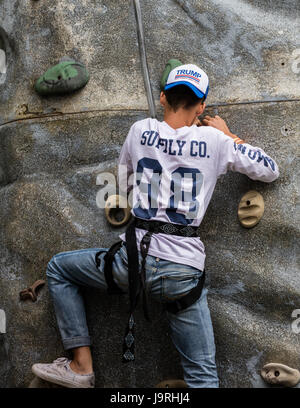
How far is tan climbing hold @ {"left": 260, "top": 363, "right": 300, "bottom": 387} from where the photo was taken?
363cm

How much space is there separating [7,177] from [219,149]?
5.20ft

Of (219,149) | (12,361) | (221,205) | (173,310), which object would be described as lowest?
(12,361)

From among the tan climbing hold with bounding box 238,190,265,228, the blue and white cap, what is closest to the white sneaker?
the tan climbing hold with bounding box 238,190,265,228

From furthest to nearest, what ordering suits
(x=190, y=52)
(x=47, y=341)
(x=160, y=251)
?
(x=190, y=52) → (x=47, y=341) → (x=160, y=251)

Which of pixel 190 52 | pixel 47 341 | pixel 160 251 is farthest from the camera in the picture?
pixel 190 52

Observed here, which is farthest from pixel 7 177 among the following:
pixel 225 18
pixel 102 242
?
pixel 225 18

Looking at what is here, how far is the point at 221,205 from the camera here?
3920 millimetres

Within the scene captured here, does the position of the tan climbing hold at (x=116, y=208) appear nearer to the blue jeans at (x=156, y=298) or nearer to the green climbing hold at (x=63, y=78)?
the blue jeans at (x=156, y=298)

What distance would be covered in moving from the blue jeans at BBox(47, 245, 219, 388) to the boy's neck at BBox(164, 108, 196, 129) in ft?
2.37

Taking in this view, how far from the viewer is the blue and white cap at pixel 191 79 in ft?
11.4

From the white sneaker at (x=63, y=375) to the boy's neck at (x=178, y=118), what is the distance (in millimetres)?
1488

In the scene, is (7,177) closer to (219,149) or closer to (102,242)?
(102,242)

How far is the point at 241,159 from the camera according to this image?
3479mm

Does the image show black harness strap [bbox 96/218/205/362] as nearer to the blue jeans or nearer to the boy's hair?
the blue jeans
